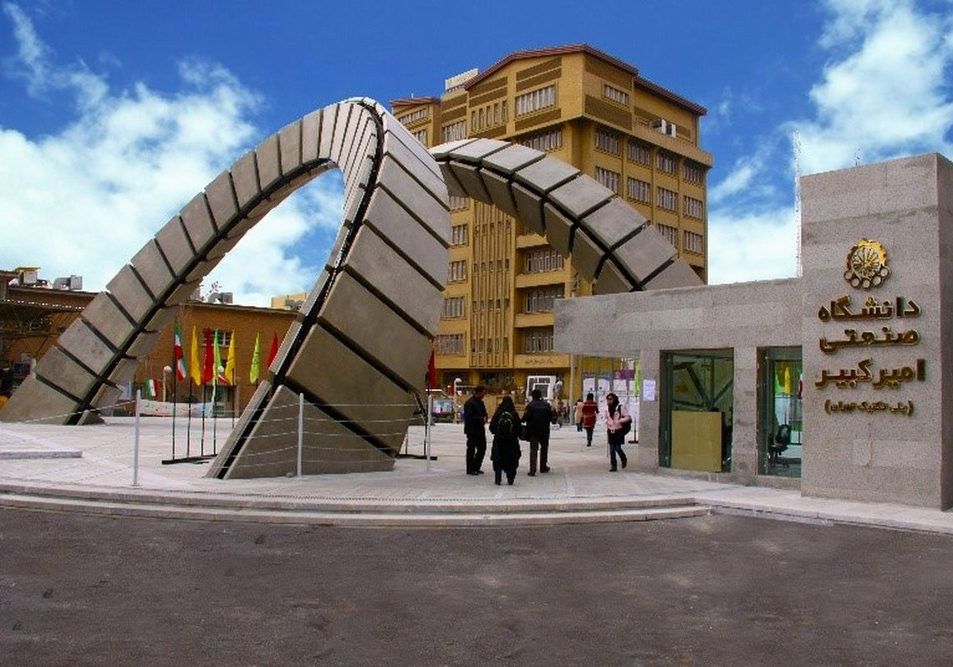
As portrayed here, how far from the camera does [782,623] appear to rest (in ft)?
21.4

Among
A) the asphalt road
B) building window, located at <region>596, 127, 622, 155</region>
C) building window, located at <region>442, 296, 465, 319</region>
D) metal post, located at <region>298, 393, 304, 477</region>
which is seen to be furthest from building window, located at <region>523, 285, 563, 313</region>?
the asphalt road

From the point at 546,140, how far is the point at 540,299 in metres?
12.1

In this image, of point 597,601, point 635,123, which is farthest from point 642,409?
point 635,123

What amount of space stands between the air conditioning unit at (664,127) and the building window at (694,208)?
569 cm

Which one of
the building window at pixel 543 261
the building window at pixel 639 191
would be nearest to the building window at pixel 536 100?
the building window at pixel 639 191

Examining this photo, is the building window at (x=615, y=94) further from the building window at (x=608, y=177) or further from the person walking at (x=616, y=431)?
the person walking at (x=616, y=431)

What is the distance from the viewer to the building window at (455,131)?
76.3 meters

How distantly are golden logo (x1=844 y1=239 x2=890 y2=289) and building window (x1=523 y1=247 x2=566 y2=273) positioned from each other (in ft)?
177

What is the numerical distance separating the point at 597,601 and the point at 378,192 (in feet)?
33.5

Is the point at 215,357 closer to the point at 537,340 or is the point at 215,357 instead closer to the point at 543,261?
the point at 543,261

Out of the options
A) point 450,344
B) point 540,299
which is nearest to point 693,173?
point 540,299

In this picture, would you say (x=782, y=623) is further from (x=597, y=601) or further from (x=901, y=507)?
(x=901, y=507)

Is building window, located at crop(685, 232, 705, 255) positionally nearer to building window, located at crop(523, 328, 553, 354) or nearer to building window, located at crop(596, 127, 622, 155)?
building window, located at crop(596, 127, 622, 155)

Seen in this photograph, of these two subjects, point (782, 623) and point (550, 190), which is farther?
point (550, 190)
